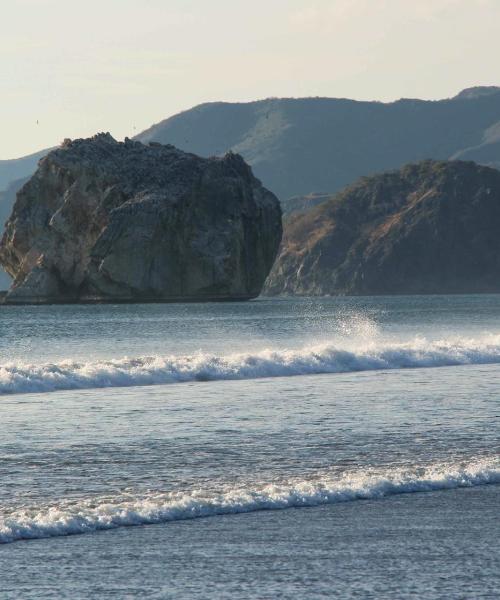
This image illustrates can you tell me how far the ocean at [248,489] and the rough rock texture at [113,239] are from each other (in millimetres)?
144593

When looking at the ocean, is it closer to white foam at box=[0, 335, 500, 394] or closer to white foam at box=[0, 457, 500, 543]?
white foam at box=[0, 457, 500, 543]

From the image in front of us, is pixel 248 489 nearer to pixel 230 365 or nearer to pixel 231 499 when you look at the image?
pixel 231 499

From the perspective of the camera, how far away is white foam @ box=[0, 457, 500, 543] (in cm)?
1619

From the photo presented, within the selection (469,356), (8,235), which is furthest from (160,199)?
(469,356)

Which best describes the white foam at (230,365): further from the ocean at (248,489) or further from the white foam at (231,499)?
the white foam at (231,499)

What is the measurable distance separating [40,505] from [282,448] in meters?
6.95

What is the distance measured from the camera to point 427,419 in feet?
92.0

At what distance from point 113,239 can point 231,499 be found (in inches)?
6533

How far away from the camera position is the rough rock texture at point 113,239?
606ft

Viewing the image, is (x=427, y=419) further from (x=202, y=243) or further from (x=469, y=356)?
(x=202, y=243)

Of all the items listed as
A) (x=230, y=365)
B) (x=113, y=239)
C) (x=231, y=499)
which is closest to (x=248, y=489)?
(x=231, y=499)

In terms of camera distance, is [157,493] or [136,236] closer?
[157,493]

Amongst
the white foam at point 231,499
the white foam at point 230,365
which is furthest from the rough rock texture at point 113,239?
the white foam at point 231,499

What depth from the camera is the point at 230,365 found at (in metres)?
46.1
